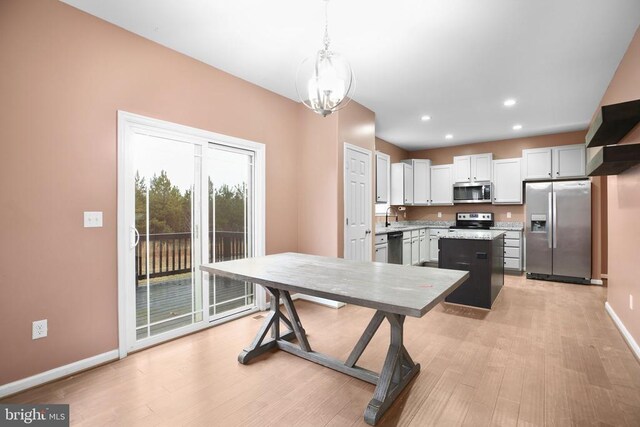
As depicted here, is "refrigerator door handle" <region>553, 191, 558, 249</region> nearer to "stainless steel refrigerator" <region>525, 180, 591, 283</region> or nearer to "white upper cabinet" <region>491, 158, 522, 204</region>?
"stainless steel refrigerator" <region>525, 180, 591, 283</region>

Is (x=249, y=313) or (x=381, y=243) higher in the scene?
(x=381, y=243)

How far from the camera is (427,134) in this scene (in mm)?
6008

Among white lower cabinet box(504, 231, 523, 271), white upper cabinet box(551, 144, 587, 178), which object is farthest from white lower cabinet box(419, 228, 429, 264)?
white upper cabinet box(551, 144, 587, 178)

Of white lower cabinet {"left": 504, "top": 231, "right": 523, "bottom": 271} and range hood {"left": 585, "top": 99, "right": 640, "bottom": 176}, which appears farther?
white lower cabinet {"left": 504, "top": 231, "right": 523, "bottom": 271}

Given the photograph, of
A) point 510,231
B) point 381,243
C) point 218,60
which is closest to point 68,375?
point 218,60

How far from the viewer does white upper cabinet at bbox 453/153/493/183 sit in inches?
246

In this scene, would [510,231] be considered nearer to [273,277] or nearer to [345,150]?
[345,150]

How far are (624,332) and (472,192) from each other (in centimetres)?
380

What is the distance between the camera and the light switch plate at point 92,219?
94.9 inches

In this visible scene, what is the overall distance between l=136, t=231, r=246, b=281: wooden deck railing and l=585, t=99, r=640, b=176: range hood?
11.7 ft

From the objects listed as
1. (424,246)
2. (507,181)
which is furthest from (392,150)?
(507,181)

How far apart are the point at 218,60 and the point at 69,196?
1.85m
